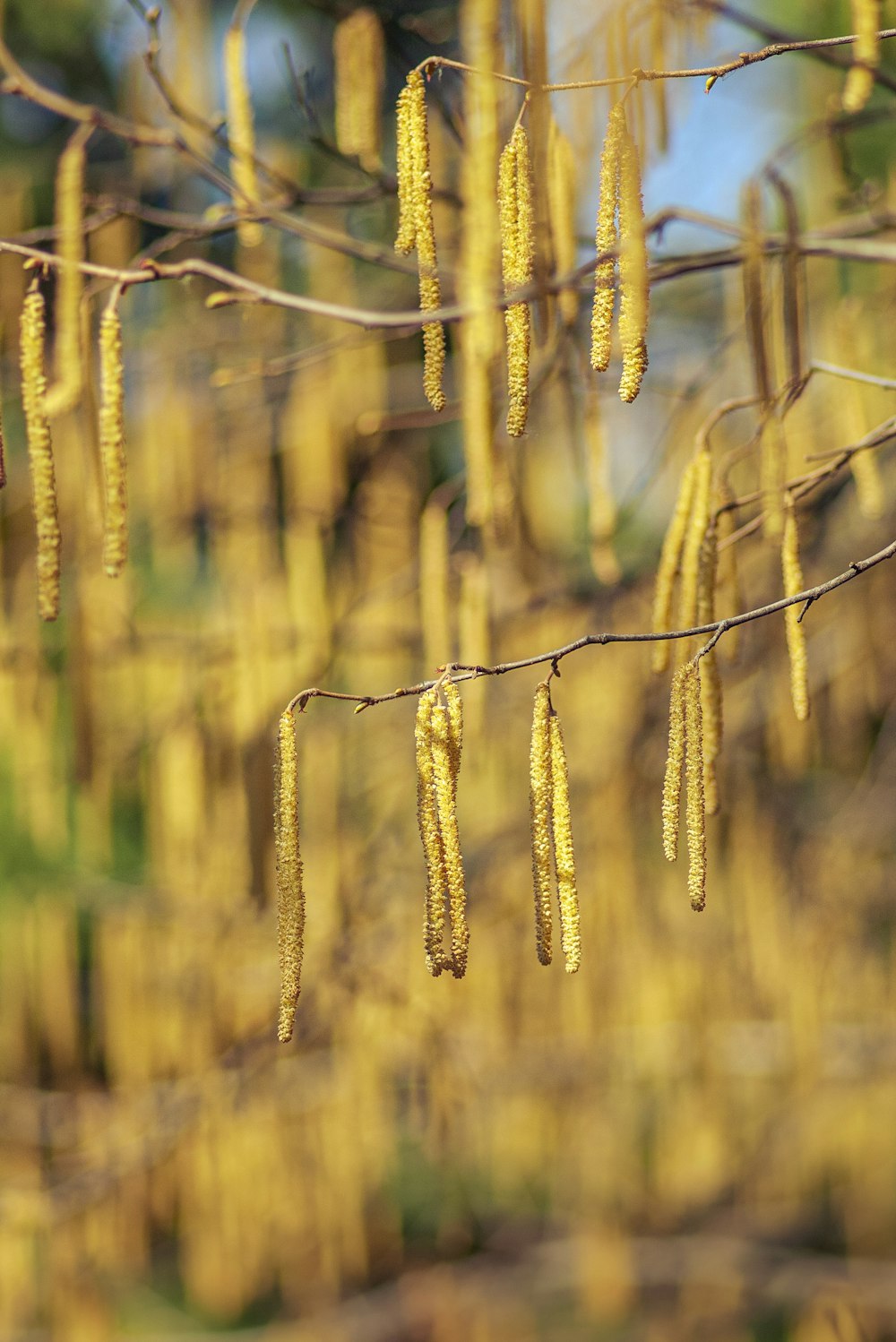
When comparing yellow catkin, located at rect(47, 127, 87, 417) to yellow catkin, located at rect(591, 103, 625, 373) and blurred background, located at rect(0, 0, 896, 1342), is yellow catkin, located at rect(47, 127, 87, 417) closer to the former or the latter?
yellow catkin, located at rect(591, 103, 625, 373)

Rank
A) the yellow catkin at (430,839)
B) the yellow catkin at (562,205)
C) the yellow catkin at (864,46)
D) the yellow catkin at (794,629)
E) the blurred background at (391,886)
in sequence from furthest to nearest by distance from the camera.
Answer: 1. the blurred background at (391,886)
2. the yellow catkin at (562,205)
3. the yellow catkin at (794,629)
4. the yellow catkin at (430,839)
5. the yellow catkin at (864,46)

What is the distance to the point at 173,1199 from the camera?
295cm

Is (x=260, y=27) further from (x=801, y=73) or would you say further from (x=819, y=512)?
(x=819, y=512)

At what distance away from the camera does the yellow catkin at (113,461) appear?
3.12 feet

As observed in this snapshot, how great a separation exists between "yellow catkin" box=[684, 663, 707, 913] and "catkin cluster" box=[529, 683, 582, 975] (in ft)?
0.26

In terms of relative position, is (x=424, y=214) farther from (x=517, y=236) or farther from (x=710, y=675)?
(x=710, y=675)

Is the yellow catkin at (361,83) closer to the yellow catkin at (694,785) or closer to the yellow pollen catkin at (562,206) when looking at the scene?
the yellow pollen catkin at (562,206)

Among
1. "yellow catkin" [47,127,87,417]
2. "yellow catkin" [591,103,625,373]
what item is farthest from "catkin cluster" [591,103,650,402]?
"yellow catkin" [47,127,87,417]

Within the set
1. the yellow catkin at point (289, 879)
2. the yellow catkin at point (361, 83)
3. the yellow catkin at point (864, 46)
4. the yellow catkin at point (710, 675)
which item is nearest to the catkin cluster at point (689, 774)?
the yellow catkin at point (710, 675)

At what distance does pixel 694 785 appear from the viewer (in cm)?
88

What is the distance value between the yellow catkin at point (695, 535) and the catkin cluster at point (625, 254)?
0.74ft

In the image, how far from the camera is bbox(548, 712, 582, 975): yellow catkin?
0.88 metres

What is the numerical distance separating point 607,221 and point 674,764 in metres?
0.35

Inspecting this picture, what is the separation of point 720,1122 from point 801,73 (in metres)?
2.68
